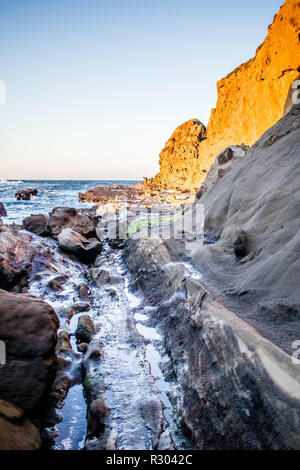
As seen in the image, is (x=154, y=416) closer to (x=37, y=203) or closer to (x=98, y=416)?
(x=98, y=416)

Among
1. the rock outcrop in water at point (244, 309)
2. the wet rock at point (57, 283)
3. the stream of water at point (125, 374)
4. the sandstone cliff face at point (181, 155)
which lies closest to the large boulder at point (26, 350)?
A: the stream of water at point (125, 374)

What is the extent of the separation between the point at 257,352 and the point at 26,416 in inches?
86.1

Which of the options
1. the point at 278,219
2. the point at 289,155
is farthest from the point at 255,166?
the point at 278,219

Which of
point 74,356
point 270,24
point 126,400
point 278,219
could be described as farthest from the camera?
point 270,24

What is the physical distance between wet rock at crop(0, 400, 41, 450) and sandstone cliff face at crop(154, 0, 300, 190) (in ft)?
56.2

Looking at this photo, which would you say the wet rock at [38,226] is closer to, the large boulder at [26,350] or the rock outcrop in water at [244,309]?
the rock outcrop in water at [244,309]

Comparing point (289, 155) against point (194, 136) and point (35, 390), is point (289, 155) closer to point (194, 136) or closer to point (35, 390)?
point (35, 390)

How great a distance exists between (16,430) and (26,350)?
748 mm

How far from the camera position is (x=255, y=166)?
602cm

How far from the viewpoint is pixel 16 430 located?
6.89ft

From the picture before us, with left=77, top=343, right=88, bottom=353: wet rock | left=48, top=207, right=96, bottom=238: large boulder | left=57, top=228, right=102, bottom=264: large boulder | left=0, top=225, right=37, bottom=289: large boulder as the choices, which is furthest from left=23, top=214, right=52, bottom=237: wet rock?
left=77, top=343, right=88, bottom=353: wet rock

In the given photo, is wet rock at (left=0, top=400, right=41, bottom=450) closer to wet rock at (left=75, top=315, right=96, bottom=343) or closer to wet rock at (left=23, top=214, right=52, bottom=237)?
wet rock at (left=75, top=315, right=96, bottom=343)

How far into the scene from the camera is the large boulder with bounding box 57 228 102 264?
8.16 metres

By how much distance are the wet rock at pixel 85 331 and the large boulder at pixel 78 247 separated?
4147 mm
